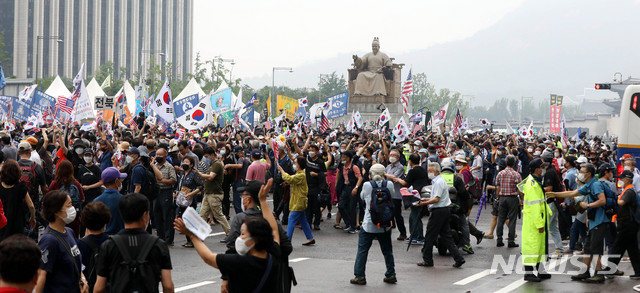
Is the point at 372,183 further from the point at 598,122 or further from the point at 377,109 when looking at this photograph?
the point at 598,122

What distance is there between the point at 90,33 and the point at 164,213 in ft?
344

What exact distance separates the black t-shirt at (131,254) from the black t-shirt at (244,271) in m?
0.44

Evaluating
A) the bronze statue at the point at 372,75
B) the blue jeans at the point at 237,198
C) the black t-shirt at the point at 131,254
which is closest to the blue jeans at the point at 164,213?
the blue jeans at the point at 237,198

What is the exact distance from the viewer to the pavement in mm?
10305

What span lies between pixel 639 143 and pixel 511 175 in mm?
3345

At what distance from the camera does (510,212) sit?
13.9 meters

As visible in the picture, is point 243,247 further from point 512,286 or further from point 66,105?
point 66,105

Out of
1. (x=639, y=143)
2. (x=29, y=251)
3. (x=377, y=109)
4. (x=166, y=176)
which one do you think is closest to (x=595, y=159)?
(x=639, y=143)

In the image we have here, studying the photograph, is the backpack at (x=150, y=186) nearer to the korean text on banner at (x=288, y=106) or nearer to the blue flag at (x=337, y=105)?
the blue flag at (x=337, y=105)

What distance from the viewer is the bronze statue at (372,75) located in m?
46.7

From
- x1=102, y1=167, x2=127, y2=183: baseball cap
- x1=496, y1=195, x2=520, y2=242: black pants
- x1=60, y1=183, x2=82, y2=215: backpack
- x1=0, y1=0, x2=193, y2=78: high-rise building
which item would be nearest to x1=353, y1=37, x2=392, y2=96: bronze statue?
x1=496, y1=195, x2=520, y2=242: black pants

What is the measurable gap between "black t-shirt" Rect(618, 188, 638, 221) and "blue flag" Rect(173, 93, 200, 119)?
14937 millimetres

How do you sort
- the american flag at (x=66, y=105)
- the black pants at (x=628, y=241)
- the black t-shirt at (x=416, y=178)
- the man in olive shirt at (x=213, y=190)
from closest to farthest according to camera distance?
1. the black pants at (x=628, y=241)
2. the man in olive shirt at (x=213, y=190)
3. the black t-shirt at (x=416, y=178)
4. the american flag at (x=66, y=105)

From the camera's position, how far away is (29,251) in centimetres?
445
